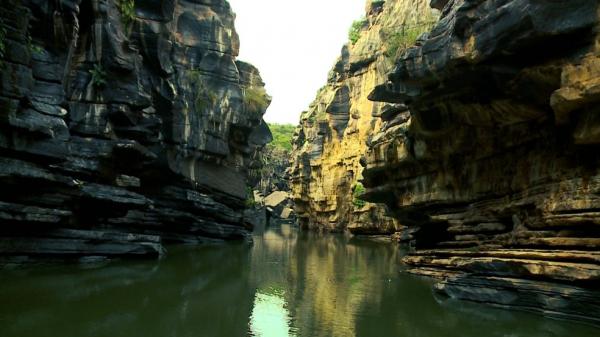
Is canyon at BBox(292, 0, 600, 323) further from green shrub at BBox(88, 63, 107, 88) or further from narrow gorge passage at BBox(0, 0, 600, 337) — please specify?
green shrub at BBox(88, 63, 107, 88)

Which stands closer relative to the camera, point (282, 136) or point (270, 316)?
point (270, 316)

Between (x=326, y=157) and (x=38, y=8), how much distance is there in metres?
36.6

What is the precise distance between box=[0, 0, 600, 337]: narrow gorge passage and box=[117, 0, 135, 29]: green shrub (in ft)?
0.23

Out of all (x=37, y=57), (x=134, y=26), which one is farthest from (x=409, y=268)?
(x=134, y=26)

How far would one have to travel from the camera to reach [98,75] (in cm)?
1889

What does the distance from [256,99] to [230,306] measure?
23.9 meters

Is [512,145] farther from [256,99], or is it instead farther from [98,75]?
[256,99]

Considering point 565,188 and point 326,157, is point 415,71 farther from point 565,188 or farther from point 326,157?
point 326,157

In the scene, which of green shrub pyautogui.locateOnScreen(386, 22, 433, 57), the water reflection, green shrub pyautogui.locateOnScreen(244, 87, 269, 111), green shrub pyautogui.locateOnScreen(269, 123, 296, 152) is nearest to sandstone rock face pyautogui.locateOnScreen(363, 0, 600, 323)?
the water reflection

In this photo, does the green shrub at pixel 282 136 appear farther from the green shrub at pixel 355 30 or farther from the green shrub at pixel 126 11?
the green shrub at pixel 126 11

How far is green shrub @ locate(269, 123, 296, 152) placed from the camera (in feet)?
302

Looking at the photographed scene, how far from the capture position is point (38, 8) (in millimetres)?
16016

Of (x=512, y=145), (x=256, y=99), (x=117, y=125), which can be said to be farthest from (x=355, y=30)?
(x=512, y=145)

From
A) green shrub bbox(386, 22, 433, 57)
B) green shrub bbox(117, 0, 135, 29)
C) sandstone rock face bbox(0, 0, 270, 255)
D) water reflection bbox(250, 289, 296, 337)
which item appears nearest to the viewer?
water reflection bbox(250, 289, 296, 337)
